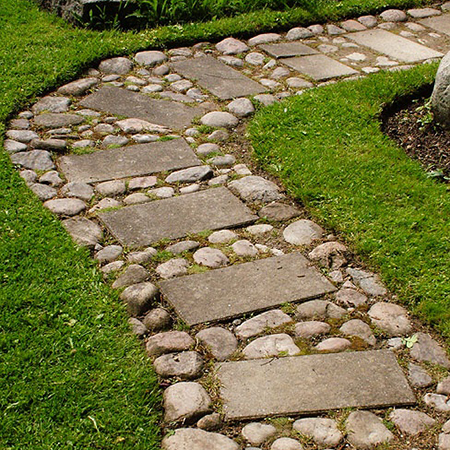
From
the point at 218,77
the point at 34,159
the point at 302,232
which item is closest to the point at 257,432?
the point at 302,232

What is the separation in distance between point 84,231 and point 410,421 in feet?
6.12

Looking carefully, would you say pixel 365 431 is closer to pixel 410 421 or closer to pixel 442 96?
pixel 410 421

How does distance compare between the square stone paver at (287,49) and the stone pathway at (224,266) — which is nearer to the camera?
the stone pathway at (224,266)

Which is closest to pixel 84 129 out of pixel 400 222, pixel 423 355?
pixel 400 222

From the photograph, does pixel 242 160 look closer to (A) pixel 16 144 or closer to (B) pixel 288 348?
(A) pixel 16 144

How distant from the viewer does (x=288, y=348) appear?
10.1ft

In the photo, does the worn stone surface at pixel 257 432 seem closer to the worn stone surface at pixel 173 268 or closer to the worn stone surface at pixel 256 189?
the worn stone surface at pixel 173 268

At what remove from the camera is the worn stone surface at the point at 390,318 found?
127 inches

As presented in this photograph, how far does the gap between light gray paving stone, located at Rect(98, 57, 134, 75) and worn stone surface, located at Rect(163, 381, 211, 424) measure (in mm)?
3302

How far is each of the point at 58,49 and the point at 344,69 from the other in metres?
2.23

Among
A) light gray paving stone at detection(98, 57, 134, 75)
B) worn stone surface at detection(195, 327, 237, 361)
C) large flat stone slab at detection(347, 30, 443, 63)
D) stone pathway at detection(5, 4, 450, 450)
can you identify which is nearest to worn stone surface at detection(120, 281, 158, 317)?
stone pathway at detection(5, 4, 450, 450)

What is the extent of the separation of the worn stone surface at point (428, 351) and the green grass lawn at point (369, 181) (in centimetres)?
9

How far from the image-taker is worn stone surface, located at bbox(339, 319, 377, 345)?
3.16 metres

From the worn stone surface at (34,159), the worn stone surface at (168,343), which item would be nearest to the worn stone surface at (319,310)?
the worn stone surface at (168,343)
